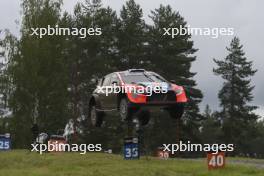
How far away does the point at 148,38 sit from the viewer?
5512 centimetres

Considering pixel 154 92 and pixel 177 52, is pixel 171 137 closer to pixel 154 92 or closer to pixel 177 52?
pixel 177 52

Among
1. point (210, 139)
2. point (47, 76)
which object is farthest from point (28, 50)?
point (210, 139)

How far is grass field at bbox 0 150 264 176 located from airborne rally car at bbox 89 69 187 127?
67.9 inches

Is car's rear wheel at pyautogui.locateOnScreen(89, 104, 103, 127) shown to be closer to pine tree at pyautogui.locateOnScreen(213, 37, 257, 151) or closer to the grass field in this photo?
the grass field

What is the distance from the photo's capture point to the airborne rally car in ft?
59.2

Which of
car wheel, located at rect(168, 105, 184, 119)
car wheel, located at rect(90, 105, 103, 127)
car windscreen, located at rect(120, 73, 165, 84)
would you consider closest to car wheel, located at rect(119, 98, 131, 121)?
car windscreen, located at rect(120, 73, 165, 84)

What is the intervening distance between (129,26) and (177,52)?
17.0 feet

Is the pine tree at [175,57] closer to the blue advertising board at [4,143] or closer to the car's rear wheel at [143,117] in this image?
the blue advertising board at [4,143]

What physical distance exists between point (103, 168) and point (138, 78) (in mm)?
3227

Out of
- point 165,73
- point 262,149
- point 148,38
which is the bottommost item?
point 262,149

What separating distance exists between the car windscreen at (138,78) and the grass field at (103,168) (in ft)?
9.28

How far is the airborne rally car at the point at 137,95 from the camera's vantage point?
18047mm

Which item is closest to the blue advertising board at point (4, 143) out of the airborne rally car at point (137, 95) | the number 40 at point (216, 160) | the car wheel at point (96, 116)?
the car wheel at point (96, 116)

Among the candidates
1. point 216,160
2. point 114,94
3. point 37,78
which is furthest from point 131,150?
point 37,78
